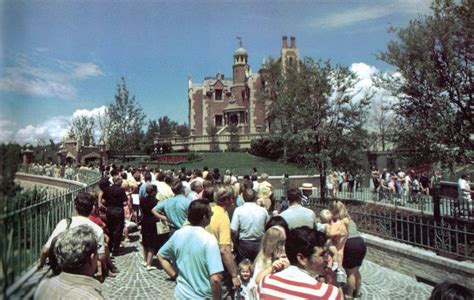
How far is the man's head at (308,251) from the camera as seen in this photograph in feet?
8.53

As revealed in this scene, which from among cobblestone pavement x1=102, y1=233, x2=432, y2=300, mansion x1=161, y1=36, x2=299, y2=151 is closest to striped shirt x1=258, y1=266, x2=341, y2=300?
cobblestone pavement x1=102, y1=233, x2=432, y2=300

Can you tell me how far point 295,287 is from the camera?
2434 mm

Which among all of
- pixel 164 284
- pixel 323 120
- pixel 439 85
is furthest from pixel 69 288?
pixel 323 120

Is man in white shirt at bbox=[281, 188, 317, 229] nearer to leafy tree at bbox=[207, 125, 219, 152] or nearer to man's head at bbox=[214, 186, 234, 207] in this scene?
man's head at bbox=[214, 186, 234, 207]

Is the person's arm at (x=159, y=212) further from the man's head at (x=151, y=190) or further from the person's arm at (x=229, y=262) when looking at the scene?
the person's arm at (x=229, y=262)

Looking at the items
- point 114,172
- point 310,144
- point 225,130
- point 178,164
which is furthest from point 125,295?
point 225,130

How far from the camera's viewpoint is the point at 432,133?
9312mm

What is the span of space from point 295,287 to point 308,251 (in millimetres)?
282

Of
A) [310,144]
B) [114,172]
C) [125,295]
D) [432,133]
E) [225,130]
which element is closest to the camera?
[125,295]

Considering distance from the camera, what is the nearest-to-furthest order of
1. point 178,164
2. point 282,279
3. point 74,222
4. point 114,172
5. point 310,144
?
1. point 282,279
2. point 74,222
3. point 114,172
4. point 310,144
5. point 178,164

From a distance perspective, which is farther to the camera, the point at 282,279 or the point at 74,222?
the point at 74,222

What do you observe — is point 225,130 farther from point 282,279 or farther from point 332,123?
point 282,279

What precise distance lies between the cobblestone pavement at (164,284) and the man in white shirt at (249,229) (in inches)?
70.0

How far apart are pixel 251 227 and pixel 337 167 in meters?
13.1
